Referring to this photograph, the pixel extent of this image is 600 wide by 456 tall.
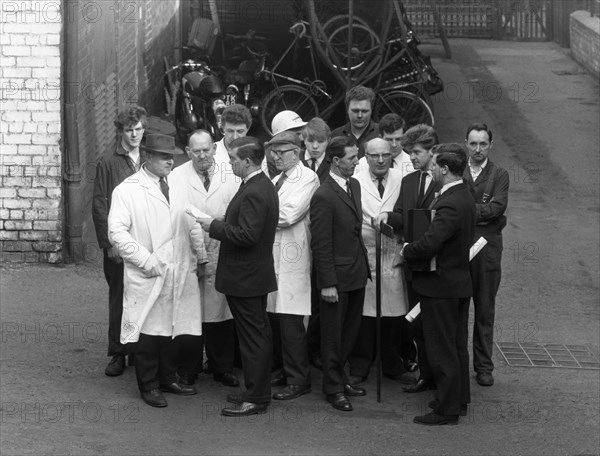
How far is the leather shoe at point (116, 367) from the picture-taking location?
8.60 metres

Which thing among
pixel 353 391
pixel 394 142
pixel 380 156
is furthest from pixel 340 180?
pixel 353 391

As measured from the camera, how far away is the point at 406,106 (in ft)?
52.4

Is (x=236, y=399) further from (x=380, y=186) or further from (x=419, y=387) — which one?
(x=380, y=186)

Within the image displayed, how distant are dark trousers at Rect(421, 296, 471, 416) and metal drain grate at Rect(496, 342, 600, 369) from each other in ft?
4.76

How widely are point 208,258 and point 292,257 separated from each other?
578mm

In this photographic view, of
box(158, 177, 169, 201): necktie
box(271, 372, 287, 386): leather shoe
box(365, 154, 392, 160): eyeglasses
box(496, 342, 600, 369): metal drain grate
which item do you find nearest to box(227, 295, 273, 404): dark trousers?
box(271, 372, 287, 386): leather shoe

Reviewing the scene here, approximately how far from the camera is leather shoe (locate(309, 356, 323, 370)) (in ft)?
29.1

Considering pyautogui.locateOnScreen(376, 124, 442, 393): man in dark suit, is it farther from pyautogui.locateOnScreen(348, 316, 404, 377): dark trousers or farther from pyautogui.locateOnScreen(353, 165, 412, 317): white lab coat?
pyautogui.locateOnScreen(348, 316, 404, 377): dark trousers

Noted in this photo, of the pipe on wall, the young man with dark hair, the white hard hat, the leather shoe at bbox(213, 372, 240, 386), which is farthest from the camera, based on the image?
the pipe on wall

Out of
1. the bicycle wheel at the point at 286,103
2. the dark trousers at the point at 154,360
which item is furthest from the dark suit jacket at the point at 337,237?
the bicycle wheel at the point at 286,103

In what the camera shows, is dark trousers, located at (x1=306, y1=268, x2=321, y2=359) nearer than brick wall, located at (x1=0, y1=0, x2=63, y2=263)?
Yes

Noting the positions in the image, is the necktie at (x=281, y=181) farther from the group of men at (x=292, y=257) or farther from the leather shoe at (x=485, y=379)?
the leather shoe at (x=485, y=379)

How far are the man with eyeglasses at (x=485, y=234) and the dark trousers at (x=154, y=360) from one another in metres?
2.21

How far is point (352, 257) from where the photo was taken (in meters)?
8.11
